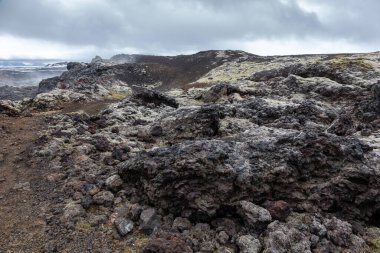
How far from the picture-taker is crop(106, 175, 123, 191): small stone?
2089cm

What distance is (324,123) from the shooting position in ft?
95.1

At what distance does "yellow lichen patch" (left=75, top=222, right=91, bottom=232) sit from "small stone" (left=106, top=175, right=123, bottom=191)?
10.3ft

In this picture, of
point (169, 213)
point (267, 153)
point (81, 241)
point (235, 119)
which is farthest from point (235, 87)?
point (81, 241)

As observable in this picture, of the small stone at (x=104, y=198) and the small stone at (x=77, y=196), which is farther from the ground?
the small stone at (x=104, y=198)

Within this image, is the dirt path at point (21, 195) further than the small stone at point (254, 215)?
Yes

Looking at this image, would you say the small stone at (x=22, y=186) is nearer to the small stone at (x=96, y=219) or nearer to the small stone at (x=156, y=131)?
the small stone at (x=96, y=219)

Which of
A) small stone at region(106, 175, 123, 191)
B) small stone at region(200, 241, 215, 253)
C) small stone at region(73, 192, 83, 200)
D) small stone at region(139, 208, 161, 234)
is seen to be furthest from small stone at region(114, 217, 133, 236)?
small stone at region(200, 241, 215, 253)

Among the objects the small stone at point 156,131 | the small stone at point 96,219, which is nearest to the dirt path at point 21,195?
the small stone at point 96,219

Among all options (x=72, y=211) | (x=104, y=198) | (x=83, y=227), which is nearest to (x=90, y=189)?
(x=104, y=198)

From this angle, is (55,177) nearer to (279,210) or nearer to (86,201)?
(86,201)

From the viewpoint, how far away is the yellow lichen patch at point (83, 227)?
17.7 meters

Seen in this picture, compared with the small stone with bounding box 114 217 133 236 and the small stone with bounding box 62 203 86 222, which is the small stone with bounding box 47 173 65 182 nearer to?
the small stone with bounding box 62 203 86 222

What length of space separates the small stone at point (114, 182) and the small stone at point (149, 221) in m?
3.06

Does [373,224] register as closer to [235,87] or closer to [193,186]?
[193,186]
